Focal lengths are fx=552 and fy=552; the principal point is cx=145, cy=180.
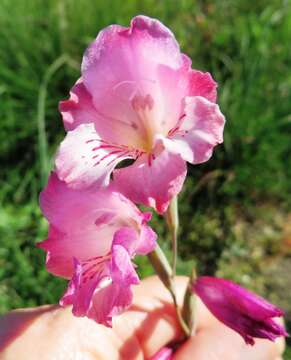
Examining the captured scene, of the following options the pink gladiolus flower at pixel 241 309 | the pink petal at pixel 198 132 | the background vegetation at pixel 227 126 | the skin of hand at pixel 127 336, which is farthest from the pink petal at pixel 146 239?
the background vegetation at pixel 227 126

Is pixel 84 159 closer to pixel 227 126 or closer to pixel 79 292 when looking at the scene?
pixel 79 292

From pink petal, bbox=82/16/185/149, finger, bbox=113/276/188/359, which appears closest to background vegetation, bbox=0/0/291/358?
finger, bbox=113/276/188/359

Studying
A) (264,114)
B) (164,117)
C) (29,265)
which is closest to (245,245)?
(264,114)

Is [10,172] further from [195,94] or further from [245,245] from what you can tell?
[195,94]

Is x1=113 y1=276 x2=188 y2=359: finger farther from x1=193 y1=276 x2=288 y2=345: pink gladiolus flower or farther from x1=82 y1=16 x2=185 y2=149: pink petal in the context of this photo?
x1=82 y1=16 x2=185 y2=149: pink petal

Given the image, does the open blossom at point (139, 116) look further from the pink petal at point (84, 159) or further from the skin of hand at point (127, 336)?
the skin of hand at point (127, 336)
